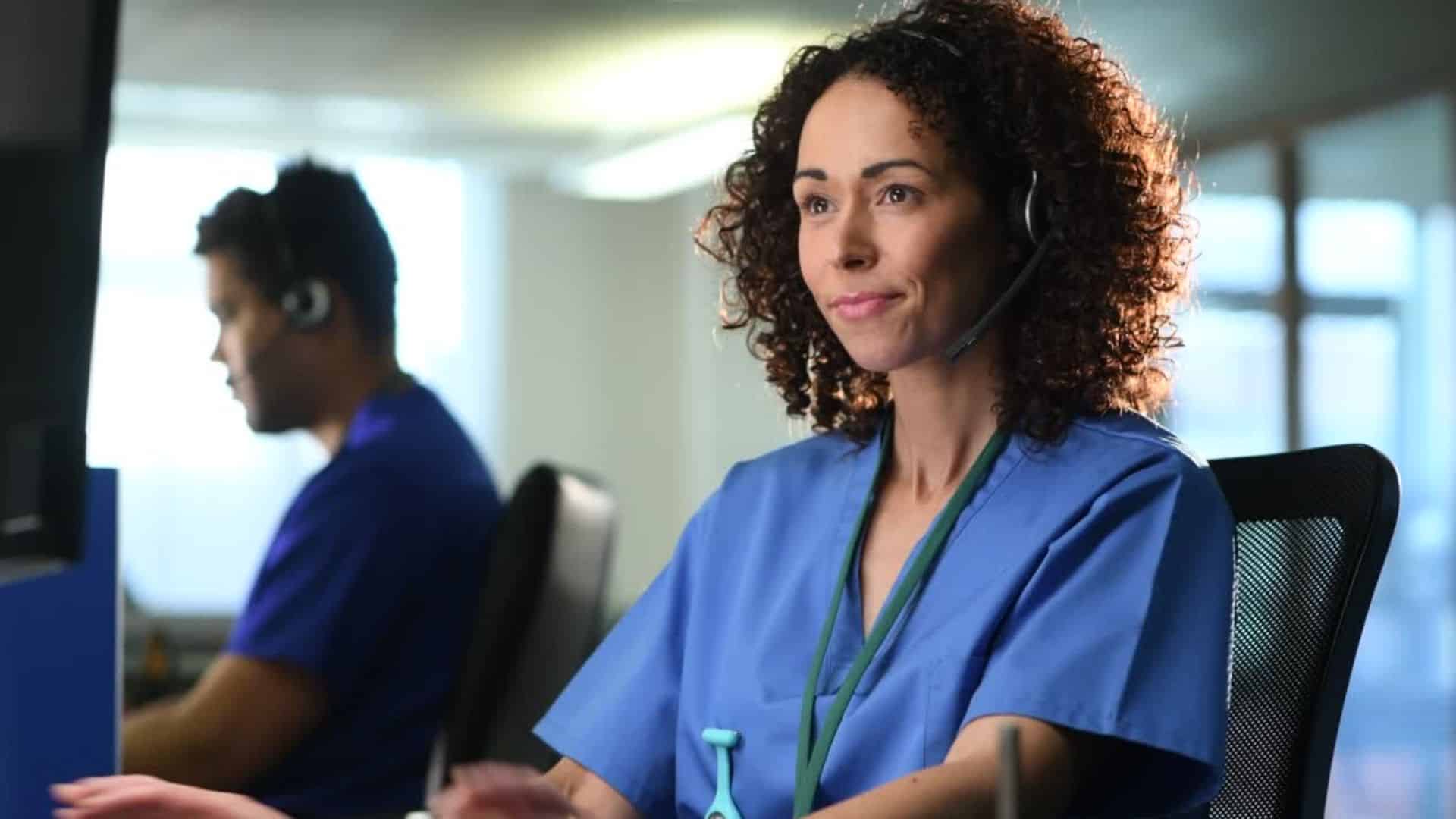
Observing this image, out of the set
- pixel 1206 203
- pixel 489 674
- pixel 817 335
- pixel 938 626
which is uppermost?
pixel 1206 203

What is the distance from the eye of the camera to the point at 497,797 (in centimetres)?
103

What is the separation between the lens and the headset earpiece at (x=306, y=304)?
7.47 feet

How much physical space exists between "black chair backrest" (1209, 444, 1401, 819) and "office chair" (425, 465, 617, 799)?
0.86 metres

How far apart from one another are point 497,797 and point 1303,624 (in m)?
0.58

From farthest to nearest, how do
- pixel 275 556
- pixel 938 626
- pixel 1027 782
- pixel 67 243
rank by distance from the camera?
pixel 275 556 → pixel 938 626 → pixel 1027 782 → pixel 67 243

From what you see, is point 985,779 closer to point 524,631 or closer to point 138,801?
point 138,801

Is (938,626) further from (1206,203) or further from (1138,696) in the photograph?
(1206,203)

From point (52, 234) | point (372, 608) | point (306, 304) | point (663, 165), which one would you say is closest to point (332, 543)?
point (372, 608)

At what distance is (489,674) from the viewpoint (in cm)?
192

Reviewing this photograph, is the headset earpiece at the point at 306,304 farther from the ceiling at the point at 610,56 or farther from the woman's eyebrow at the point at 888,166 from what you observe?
the ceiling at the point at 610,56

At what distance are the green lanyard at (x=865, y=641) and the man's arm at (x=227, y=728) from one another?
916 mm

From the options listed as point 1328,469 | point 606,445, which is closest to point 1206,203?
point 606,445

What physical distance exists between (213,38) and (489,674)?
328 centimetres

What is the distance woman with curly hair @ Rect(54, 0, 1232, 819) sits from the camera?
3.78ft
